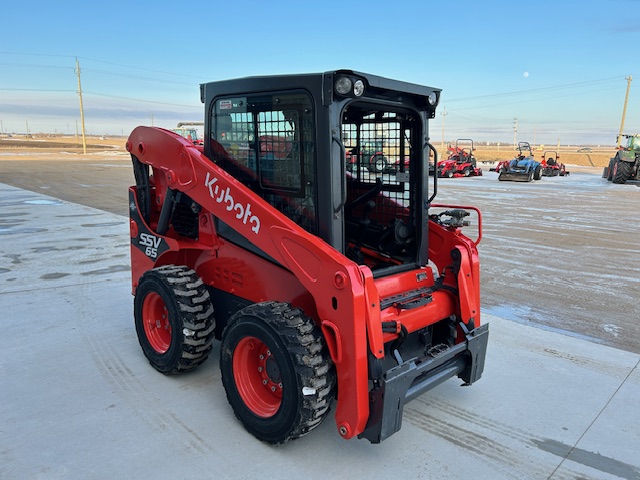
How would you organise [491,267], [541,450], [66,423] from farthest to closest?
[491,267]
[66,423]
[541,450]

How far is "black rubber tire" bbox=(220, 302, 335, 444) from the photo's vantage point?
9.00ft

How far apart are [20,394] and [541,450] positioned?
357cm

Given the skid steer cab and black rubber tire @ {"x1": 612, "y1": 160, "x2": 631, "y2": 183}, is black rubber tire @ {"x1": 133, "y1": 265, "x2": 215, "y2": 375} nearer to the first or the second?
the skid steer cab

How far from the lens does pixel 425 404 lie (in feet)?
11.6

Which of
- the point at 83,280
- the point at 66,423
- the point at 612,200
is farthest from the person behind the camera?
the point at 612,200

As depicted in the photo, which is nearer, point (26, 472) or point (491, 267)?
point (26, 472)

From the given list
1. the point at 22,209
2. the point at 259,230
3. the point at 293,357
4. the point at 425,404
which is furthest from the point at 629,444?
the point at 22,209

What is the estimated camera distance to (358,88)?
9.36ft

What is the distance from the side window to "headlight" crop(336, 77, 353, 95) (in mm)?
225

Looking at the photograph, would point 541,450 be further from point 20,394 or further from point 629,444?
point 20,394

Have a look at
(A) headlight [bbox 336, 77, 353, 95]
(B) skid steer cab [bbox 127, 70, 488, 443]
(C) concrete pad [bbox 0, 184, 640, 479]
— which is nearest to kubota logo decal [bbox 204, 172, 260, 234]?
(B) skid steer cab [bbox 127, 70, 488, 443]

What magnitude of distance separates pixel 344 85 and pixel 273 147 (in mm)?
731

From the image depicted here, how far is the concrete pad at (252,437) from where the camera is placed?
283cm

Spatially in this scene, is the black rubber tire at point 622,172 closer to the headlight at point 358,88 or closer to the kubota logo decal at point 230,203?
the headlight at point 358,88
